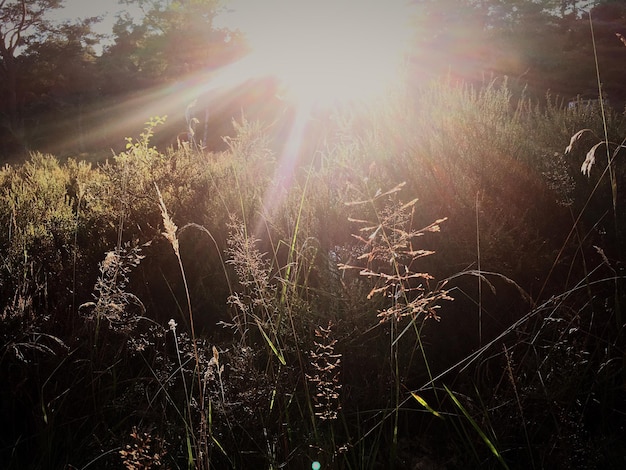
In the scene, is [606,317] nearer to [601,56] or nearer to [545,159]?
[545,159]

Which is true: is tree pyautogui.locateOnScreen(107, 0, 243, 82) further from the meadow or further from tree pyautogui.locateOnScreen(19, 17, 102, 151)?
the meadow

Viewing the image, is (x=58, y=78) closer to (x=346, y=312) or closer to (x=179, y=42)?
(x=179, y=42)

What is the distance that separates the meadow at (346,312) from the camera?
4.85 feet

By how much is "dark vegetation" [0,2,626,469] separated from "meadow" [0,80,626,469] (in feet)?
0.05

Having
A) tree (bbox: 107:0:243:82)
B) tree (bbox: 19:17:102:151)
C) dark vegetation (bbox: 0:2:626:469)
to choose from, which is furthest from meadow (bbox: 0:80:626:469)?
tree (bbox: 107:0:243:82)

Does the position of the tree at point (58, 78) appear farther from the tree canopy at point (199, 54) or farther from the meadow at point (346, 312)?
the meadow at point (346, 312)

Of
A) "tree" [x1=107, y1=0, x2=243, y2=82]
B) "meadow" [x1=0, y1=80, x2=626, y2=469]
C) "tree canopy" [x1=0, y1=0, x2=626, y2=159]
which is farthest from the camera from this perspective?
"tree" [x1=107, y1=0, x2=243, y2=82]

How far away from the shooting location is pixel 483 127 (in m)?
3.45

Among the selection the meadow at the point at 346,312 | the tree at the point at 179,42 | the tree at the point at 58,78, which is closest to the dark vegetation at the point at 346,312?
the meadow at the point at 346,312

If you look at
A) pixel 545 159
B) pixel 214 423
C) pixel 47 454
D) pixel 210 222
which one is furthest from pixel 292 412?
pixel 545 159

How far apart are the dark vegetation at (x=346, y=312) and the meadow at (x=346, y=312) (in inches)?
0.6

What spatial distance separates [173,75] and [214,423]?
3230 cm

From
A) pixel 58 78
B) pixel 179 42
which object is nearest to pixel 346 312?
pixel 58 78

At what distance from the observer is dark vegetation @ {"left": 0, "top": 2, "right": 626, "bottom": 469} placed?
1481 millimetres
